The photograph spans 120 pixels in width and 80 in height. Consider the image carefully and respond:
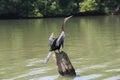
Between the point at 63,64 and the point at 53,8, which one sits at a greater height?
the point at 63,64

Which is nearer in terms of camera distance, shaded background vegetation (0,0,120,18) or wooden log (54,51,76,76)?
wooden log (54,51,76,76)

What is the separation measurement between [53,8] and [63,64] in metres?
53.5

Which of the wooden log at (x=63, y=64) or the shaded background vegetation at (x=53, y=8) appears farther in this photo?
the shaded background vegetation at (x=53, y=8)

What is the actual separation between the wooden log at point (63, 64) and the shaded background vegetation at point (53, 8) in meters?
50.3

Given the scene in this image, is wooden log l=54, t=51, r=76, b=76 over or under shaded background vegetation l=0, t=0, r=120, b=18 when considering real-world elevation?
over

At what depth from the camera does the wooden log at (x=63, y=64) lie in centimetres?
1253

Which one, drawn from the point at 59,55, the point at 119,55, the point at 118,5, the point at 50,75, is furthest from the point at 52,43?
the point at 118,5

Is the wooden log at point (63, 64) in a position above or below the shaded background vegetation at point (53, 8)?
above

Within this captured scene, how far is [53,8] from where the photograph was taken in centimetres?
6569

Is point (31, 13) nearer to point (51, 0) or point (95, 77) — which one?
point (51, 0)

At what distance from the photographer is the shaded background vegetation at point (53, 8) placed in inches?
2509

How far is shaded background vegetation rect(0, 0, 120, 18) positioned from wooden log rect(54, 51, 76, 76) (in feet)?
165

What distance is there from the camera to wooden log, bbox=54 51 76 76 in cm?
1253

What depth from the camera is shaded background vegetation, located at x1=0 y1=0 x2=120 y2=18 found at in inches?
2509
